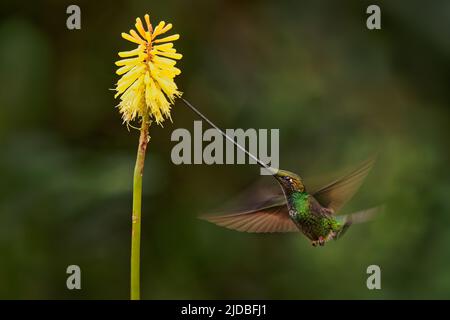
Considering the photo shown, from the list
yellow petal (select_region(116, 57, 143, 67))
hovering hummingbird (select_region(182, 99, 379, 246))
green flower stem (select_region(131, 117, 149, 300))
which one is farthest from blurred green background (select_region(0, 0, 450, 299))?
green flower stem (select_region(131, 117, 149, 300))

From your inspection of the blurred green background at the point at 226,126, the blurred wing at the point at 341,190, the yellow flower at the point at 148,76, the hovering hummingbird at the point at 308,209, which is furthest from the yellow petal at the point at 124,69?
the blurred green background at the point at 226,126

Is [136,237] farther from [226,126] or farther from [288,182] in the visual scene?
[226,126]

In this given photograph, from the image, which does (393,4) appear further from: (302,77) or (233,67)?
(233,67)

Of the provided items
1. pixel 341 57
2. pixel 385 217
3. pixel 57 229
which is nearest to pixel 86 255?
pixel 57 229

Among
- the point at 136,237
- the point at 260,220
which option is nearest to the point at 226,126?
the point at 260,220

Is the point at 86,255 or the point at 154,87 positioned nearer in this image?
the point at 154,87

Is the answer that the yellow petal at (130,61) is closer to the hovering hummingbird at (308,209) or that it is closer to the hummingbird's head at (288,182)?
the hovering hummingbird at (308,209)
